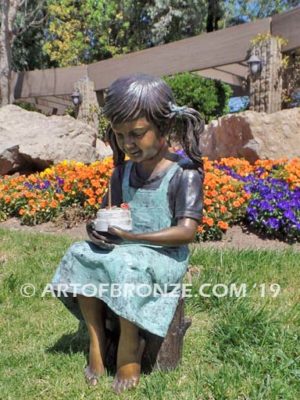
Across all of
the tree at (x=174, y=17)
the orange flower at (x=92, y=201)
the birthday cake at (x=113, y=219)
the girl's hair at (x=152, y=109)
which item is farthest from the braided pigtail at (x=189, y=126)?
the tree at (x=174, y=17)

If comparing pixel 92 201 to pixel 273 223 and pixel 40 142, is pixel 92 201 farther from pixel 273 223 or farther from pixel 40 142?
pixel 40 142

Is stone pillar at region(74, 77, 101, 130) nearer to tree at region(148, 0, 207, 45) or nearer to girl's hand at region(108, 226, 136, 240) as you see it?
tree at region(148, 0, 207, 45)

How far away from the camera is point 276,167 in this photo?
20.9 feet

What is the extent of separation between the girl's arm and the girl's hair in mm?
341

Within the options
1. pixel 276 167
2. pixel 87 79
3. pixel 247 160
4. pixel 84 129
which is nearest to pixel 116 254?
pixel 276 167

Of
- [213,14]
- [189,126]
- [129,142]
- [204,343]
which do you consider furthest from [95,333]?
[213,14]

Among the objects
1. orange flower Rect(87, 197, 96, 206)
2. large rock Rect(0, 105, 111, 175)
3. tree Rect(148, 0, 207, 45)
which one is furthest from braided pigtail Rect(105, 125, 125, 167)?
tree Rect(148, 0, 207, 45)

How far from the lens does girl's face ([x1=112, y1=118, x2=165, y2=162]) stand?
2223mm

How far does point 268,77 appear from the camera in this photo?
29.9 ft

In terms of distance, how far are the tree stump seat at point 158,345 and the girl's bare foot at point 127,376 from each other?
0.49 feet

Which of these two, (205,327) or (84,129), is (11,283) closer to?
(205,327)

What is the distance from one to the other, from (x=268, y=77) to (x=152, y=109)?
748 centimetres

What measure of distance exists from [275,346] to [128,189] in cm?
113

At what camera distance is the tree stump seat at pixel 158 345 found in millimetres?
2398
